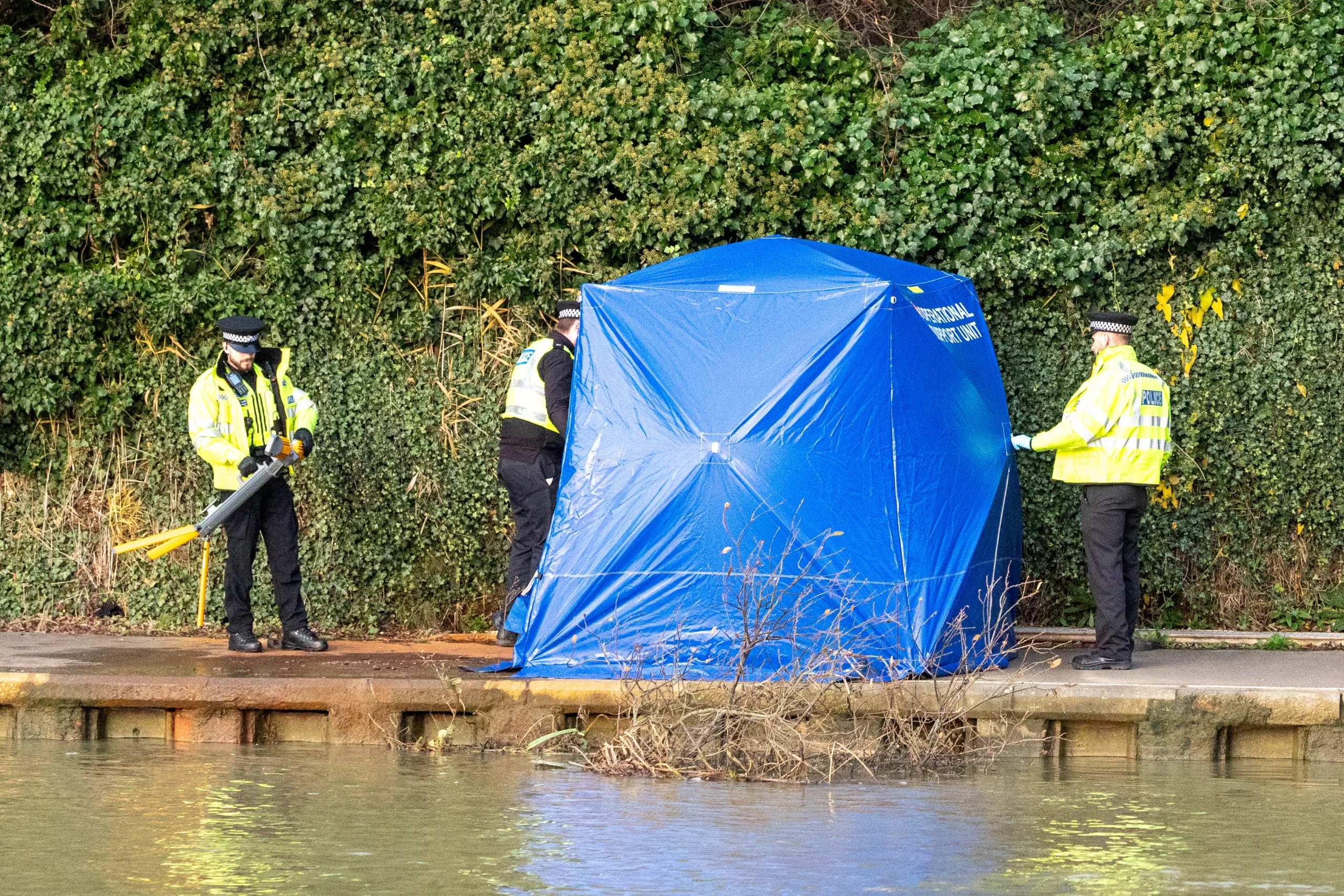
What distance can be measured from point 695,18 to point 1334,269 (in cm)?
449

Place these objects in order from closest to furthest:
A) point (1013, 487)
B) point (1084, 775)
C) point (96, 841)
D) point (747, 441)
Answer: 1. point (96, 841)
2. point (1084, 775)
3. point (747, 441)
4. point (1013, 487)

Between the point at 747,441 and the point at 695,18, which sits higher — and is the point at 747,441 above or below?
below

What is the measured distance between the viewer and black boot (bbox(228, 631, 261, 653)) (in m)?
9.95

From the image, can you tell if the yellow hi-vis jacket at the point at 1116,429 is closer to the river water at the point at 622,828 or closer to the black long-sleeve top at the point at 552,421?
the river water at the point at 622,828

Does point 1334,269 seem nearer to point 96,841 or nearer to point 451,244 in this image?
point 451,244

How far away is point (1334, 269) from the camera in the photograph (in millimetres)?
11367

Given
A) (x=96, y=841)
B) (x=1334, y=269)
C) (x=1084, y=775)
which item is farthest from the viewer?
(x=1334, y=269)

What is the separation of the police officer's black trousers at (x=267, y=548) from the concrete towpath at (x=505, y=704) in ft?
2.06

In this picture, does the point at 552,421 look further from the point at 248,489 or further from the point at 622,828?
the point at 622,828

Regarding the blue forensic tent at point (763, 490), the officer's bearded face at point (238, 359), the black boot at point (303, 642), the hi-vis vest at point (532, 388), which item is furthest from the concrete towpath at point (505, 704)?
the officer's bearded face at point (238, 359)

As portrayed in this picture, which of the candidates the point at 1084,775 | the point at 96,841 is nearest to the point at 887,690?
the point at 1084,775

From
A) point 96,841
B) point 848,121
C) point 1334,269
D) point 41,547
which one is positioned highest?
point 848,121

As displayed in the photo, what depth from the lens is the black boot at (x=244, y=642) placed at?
32.6ft

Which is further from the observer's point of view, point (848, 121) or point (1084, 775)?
point (848, 121)
